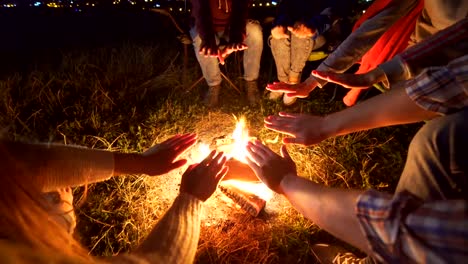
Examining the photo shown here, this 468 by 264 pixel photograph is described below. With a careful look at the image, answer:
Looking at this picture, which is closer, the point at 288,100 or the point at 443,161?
the point at 443,161

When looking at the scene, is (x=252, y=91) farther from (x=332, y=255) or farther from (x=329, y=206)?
(x=329, y=206)

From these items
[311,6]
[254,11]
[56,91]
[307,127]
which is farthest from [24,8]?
[307,127]

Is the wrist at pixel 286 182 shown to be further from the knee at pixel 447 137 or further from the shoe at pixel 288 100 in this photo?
the shoe at pixel 288 100

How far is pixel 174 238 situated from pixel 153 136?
194cm

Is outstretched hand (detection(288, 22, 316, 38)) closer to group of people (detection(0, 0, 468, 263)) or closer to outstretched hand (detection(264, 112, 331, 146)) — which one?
group of people (detection(0, 0, 468, 263))

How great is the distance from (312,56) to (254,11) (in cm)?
193

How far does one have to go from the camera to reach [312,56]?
4.20 m

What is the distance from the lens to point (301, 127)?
2684 mm

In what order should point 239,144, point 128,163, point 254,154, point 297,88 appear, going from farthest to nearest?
point 297,88, point 239,144, point 128,163, point 254,154

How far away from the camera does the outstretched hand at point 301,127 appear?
263cm

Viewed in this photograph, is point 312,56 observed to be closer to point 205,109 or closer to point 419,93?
point 205,109

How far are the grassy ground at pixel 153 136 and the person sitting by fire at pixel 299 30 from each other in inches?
18.2

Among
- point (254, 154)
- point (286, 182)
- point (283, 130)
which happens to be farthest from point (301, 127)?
point (286, 182)

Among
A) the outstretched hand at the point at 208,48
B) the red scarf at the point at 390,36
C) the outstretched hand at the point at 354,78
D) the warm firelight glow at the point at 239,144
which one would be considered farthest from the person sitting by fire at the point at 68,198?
the red scarf at the point at 390,36
